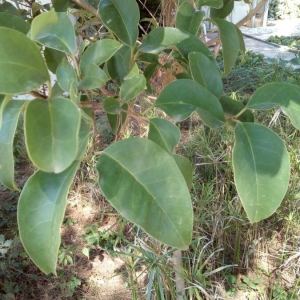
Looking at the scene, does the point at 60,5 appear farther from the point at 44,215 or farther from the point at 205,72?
the point at 44,215

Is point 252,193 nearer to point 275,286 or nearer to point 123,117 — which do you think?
point 123,117

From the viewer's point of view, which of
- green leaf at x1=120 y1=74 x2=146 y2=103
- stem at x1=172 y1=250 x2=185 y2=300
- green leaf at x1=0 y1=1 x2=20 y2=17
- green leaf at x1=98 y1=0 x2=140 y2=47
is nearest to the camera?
green leaf at x1=120 y1=74 x2=146 y2=103

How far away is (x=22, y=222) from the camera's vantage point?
0.38 metres

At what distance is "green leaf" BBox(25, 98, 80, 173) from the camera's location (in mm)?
320

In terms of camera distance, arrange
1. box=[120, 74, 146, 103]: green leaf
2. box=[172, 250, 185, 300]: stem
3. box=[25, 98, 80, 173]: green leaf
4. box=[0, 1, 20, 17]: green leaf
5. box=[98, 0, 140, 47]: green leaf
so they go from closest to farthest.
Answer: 1. box=[25, 98, 80, 173]: green leaf
2. box=[120, 74, 146, 103]: green leaf
3. box=[98, 0, 140, 47]: green leaf
4. box=[0, 1, 20, 17]: green leaf
5. box=[172, 250, 185, 300]: stem

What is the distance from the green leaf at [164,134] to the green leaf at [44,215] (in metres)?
0.12

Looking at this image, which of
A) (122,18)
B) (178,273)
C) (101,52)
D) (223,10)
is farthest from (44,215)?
(178,273)

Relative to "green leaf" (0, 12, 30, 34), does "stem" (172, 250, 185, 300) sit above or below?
below

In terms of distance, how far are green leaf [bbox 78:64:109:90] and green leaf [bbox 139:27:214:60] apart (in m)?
0.11

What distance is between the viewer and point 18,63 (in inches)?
13.9

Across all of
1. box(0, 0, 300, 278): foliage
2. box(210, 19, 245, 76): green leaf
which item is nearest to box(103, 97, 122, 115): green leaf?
box(0, 0, 300, 278): foliage

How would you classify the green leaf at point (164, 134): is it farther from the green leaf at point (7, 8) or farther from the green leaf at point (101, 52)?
the green leaf at point (7, 8)

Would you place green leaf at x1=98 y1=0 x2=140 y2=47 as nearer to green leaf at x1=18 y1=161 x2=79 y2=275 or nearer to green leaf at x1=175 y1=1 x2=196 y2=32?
green leaf at x1=175 y1=1 x2=196 y2=32

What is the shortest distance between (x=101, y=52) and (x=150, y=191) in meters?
0.20
